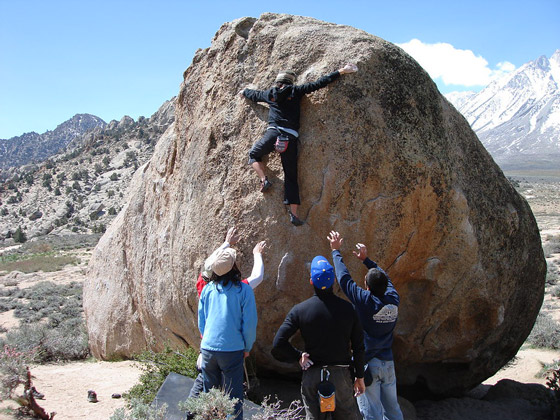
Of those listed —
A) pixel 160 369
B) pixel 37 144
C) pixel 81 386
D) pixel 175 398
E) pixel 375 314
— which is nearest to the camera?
pixel 375 314

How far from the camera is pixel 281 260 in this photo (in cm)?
505

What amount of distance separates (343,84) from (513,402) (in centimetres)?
471

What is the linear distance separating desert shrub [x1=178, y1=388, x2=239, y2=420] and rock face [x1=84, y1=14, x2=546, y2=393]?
175 cm

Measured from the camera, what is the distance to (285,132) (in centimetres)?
485

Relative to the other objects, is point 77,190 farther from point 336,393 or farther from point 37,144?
point 37,144

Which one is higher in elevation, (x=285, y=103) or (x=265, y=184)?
(x=285, y=103)

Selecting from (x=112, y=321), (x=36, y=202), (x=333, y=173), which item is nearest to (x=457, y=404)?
(x=333, y=173)

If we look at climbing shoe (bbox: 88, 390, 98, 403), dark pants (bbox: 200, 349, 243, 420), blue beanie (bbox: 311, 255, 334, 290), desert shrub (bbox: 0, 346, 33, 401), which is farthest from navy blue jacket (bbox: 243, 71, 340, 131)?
climbing shoe (bbox: 88, 390, 98, 403)

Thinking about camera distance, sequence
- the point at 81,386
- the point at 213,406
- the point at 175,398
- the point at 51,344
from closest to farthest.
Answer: the point at 213,406
the point at 175,398
the point at 81,386
the point at 51,344

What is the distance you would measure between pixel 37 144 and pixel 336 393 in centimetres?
14522

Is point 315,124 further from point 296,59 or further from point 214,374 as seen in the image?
point 214,374

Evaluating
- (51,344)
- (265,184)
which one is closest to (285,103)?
(265,184)

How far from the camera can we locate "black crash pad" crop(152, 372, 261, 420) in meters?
4.14

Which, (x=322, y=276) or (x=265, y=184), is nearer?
(x=322, y=276)
